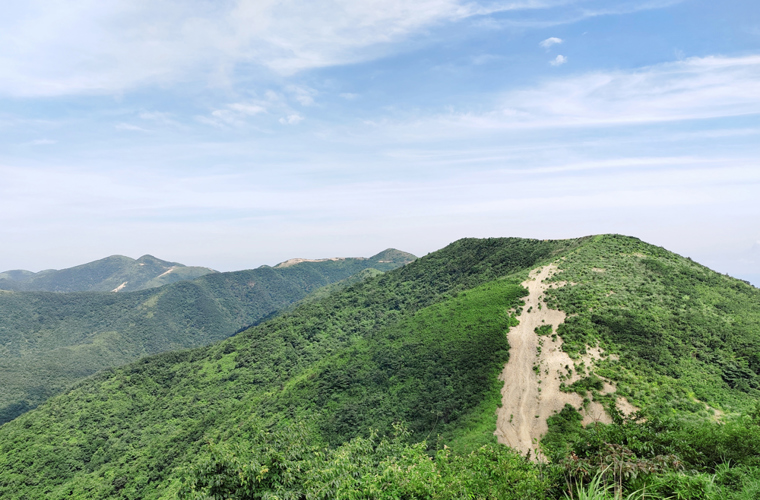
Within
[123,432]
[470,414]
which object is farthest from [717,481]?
[123,432]

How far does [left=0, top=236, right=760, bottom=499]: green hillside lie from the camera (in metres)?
17.4

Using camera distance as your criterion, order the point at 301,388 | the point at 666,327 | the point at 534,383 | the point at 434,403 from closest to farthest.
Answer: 1. the point at 534,383
2. the point at 666,327
3. the point at 434,403
4. the point at 301,388

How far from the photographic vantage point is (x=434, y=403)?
2063 inches

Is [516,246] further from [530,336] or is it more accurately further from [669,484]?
[669,484]

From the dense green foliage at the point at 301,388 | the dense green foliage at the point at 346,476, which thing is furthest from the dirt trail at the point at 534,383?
the dense green foliage at the point at 346,476

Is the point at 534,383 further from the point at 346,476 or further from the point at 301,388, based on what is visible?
the point at 301,388

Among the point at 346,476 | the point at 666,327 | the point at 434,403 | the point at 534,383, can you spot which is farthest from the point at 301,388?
the point at 666,327

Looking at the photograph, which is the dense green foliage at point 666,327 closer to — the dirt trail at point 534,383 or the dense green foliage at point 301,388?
the dirt trail at point 534,383

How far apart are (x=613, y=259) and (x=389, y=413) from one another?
53.0 meters

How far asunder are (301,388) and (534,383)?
152ft

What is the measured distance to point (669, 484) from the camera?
39.6 ft

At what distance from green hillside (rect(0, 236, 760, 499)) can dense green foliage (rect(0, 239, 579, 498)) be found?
420 mm

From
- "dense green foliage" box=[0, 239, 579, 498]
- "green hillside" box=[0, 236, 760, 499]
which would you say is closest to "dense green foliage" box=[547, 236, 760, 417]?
"green hillside" box=[0, 236, 760, 499]

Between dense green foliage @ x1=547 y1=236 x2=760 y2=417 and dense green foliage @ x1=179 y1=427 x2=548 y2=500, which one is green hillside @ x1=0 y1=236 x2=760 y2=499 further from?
dense green foliage @ x1=547 y1=236 x2=760 y2=417
